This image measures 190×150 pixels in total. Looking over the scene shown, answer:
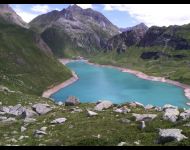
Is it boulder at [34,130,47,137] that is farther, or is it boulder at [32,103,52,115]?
boulder at [32,103,52,115]

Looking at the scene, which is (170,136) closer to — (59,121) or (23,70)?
(59,121)

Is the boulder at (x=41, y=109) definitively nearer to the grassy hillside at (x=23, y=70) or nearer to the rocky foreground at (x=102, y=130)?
the rocky foreground at (x=102, y=130)

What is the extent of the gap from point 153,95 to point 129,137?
142 metres

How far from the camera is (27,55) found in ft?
649

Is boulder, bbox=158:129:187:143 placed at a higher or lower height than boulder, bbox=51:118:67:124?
higher

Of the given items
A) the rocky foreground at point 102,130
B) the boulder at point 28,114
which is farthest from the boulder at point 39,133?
the boulder at point 28,114

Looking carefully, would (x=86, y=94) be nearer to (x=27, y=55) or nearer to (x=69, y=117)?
(x=27, y=55)

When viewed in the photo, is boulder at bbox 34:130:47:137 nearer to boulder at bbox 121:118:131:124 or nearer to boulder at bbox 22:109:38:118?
boulder at bbox 121:118:131:124

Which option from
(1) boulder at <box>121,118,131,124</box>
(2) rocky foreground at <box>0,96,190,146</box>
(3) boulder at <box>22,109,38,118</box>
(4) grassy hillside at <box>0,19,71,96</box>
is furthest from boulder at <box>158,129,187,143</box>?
(4) grassy hillside at <box>0,19,71,96</box>

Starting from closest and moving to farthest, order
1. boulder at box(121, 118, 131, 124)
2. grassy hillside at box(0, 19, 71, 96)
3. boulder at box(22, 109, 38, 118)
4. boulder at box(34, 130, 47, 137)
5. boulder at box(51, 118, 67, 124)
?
boulder at box(34, 130, 47, 137)
boulder at box(121, 118, 131, 124)
boulder at box(51, 118, 67, 124)
boulder at box(22, 109, 38, 118)
grassy hillside at box(0, 19, 71, 96)

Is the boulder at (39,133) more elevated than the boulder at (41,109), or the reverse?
the boulder at (39,133)

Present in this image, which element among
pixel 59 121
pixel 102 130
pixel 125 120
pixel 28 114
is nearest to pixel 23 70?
pixel 28 114

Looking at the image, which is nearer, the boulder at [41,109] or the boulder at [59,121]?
the boulder at [59,121]

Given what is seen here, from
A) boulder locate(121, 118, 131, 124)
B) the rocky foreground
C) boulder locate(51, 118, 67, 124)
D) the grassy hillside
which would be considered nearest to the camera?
the rocky foreground
